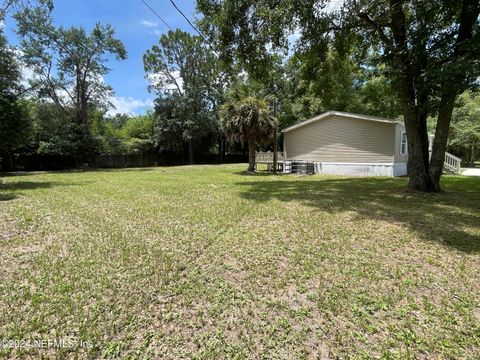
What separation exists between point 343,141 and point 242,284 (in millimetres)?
14901

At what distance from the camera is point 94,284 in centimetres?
304

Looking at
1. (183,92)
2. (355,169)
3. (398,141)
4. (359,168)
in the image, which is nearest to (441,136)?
(398,141)

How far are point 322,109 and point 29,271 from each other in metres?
25.6

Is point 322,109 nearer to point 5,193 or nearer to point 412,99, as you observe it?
point 412,99

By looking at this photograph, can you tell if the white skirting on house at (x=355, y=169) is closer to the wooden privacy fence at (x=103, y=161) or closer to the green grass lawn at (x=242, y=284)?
the green grass lawn at (x=242, y=284)

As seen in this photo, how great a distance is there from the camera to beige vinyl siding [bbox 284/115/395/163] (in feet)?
49.1

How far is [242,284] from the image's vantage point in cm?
312

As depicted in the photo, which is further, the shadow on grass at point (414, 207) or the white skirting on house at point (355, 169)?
the white skirting on house at point (355, 169)

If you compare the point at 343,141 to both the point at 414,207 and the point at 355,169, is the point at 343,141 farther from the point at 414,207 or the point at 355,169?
the point at 414,207

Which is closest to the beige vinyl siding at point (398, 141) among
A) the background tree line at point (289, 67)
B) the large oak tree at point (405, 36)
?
the background tree line at point (289, 67)

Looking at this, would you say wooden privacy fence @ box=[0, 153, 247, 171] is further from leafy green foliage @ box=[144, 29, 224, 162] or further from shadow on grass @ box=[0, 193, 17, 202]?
shadow on grass @ box=[0, 193, 17, 202]

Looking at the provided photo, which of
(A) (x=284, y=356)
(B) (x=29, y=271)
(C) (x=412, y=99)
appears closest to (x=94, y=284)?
(B) (x=29, y=271)

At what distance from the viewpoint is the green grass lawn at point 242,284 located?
2.21 metres

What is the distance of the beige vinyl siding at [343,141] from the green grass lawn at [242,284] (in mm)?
9560
